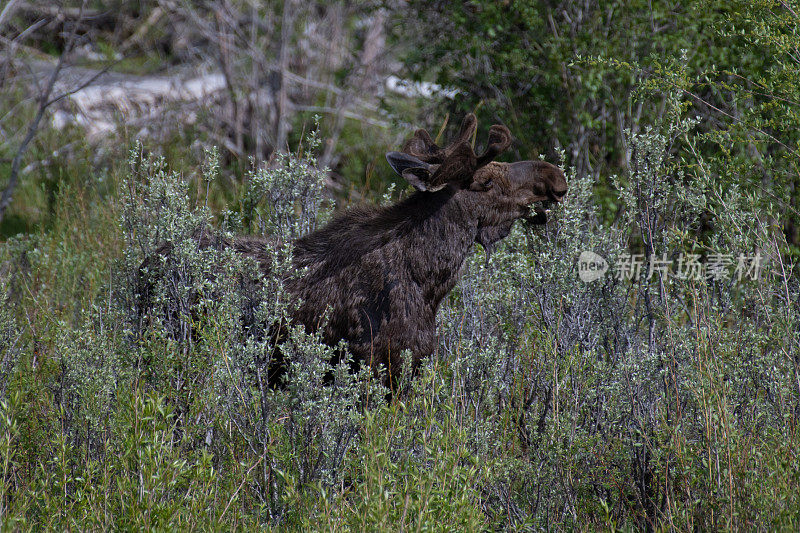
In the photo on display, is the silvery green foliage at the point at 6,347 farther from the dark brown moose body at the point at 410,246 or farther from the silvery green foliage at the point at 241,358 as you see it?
the dark brown moose body at the point at 410,246

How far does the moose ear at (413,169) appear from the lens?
5094mm

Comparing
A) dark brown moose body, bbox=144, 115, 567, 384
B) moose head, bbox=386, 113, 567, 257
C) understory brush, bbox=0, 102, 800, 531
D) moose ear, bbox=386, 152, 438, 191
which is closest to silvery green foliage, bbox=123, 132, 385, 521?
understory brush, bbox=0, 102, 800, 531

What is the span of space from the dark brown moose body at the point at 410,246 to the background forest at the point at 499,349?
0.31 m

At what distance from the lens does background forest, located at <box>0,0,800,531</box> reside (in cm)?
391

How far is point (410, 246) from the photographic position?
5.18 m

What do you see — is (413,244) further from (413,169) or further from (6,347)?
(6,347)

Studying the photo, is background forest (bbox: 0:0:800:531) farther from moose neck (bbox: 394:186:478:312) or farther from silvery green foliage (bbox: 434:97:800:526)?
moose neck (bbox: 394:186:478:312)

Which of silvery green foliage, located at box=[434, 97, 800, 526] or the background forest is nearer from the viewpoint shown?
the background forest

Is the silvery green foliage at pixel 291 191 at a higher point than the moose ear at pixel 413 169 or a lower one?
lower

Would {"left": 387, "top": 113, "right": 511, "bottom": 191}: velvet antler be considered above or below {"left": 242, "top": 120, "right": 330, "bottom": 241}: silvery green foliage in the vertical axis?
above

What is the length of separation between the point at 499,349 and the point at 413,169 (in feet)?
4.12

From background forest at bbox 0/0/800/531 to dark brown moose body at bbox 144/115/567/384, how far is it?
1.02ft

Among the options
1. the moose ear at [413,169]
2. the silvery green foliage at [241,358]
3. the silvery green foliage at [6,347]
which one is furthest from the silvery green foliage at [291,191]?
the silvery green foliage at [6,347]

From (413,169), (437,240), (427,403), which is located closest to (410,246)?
(437,240)
